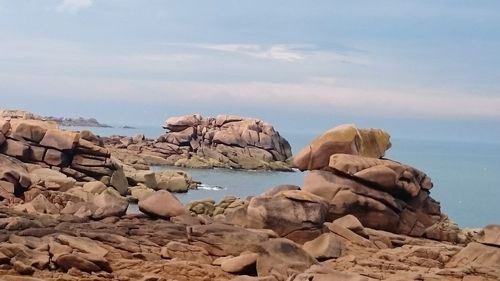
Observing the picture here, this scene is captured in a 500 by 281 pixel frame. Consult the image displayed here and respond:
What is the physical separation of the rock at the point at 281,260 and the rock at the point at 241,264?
0.78ft

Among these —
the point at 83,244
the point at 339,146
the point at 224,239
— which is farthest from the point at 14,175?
the point at 224,239

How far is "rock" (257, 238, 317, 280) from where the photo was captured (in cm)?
1925

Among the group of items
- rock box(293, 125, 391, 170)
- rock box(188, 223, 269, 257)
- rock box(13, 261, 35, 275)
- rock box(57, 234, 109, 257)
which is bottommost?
rock box(13, 261, 35, 275)

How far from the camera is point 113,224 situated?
23391 millimetres

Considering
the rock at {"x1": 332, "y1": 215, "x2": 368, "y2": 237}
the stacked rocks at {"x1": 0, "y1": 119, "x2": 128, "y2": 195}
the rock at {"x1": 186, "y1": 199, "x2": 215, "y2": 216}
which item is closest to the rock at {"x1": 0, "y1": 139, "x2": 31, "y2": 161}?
the stacked rocks at {"x1": 0, "y1": 119, "x2": 128, "y2": 195}

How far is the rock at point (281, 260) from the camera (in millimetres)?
19250

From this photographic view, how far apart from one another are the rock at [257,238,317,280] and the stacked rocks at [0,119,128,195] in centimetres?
2850

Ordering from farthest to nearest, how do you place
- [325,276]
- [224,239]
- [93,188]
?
[93,188]
[224,239]
[325,276]

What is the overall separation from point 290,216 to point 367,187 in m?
4.81

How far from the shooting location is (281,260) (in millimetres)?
19922

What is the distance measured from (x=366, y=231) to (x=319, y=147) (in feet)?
16.9

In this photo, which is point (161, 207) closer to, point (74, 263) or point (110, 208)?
point (110, 208)

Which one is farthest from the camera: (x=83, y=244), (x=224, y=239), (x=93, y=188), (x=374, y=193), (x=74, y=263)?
(x=93, y=188)

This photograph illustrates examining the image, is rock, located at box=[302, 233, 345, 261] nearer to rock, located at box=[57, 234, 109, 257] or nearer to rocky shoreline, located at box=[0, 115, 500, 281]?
rocky shoreline, located at box=[0, 115, 500, 281]
